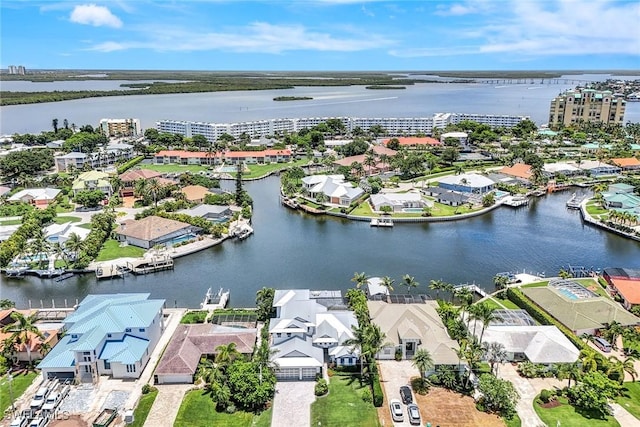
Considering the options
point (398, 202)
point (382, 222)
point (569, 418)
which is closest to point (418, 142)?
point (398, 202)

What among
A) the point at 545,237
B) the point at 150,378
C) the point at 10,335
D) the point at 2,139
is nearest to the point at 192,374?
the point at 150,378

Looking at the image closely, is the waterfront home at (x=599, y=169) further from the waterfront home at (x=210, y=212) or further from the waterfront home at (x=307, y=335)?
the waterfront home at (x=307, y=335)

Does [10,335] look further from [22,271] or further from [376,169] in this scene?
[376,169]

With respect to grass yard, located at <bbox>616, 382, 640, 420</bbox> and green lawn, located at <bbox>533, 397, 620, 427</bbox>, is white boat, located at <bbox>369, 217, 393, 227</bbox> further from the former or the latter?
green lawn, located at <bbox>533, 397, 620, 427</bbox>

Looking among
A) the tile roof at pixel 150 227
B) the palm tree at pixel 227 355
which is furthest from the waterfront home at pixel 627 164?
the palm tree at pixel 227 355

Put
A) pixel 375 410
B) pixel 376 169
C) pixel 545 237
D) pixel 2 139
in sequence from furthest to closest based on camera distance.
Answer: pixel 2 139, pixel 376 169, pixel 545 237, pixel 375 410

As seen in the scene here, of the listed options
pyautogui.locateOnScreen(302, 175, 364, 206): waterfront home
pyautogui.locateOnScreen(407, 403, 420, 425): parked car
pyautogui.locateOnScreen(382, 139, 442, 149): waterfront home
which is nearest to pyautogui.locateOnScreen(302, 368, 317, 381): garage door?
pyautogui.locateOnScreen(407, 403, 420, 425): parked car
